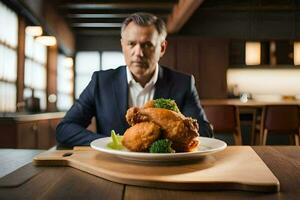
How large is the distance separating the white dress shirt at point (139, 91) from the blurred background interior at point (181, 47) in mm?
3687

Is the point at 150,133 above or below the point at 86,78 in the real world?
below

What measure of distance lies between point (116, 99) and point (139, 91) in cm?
16

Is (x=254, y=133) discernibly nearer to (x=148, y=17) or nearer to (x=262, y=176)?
(x=148, y=17)

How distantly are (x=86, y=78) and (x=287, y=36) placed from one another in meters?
4.93

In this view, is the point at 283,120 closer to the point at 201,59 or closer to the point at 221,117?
the point at 221,117

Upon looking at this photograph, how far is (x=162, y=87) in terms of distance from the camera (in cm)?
194

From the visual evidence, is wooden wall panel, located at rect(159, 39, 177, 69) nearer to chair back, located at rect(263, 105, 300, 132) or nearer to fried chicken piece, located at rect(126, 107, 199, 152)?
chair back, located at rect(263, 105, 300, 132)

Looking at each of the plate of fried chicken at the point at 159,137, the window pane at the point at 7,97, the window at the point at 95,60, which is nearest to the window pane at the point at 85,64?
the window at the point at 95,60

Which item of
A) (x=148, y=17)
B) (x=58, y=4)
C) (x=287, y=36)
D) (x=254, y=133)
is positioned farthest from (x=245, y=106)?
(x=287, y=36)

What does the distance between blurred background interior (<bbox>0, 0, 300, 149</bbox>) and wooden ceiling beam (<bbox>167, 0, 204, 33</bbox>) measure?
0.02m

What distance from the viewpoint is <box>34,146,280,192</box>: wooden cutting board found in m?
0.68

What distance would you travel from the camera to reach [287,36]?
857 centimetres

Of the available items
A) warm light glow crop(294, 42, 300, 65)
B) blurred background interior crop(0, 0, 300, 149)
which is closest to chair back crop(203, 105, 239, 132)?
blurred background interior crop(0, 0, 300, 149)

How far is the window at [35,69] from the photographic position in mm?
6289
